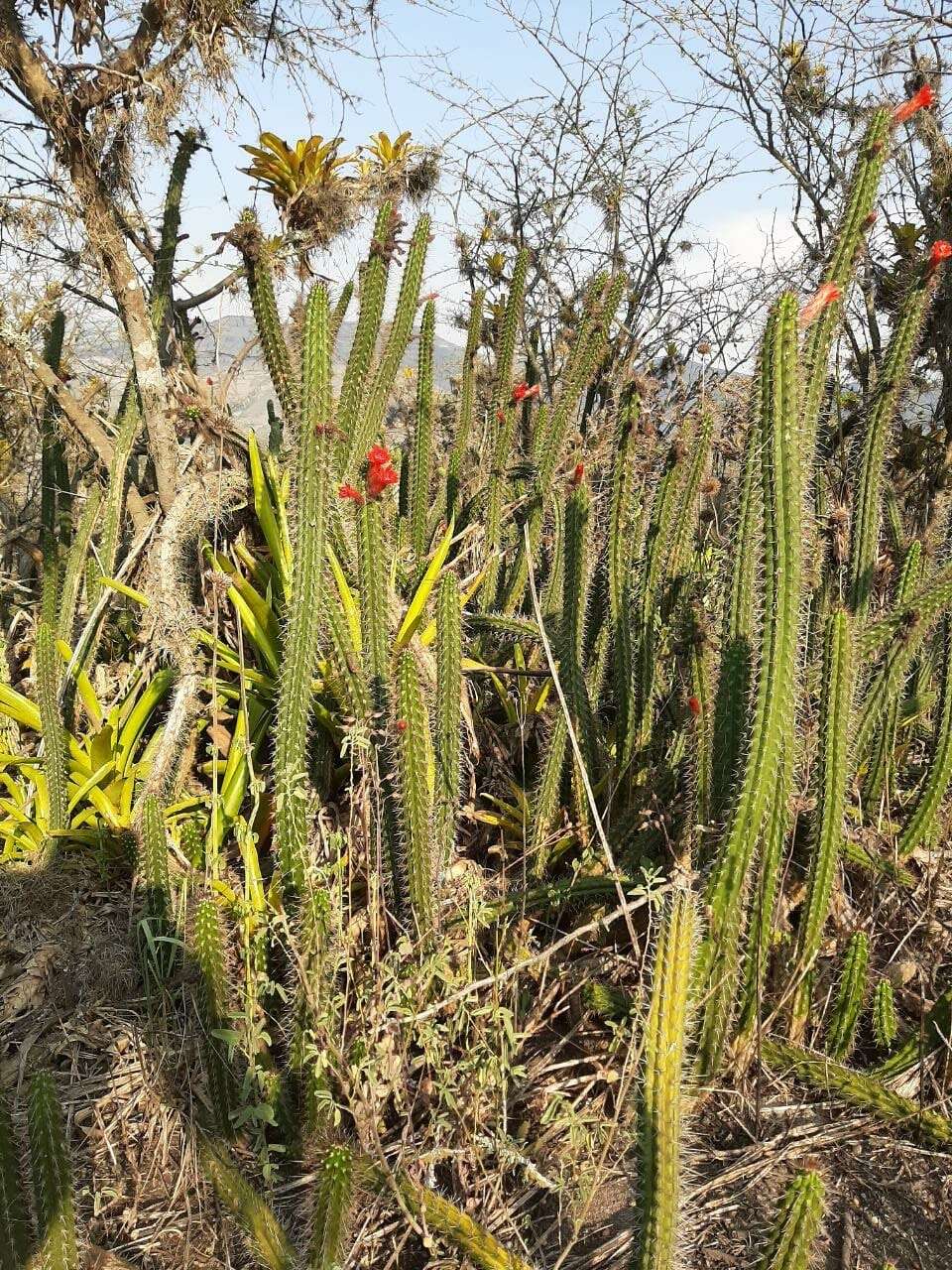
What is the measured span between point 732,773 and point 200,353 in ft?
12.9

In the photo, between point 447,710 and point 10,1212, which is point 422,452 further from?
point 10,1212

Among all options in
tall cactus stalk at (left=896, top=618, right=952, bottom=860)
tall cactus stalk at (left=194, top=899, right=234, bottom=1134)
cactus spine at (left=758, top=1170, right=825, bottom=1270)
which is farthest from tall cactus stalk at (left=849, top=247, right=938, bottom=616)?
tall cactus stalk at (left=194, top=899, right=234, bottom=1134)

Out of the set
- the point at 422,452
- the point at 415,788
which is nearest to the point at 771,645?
the point at 415,788

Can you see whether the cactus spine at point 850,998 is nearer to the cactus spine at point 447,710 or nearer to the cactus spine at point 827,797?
the cactus spine at point 827,797

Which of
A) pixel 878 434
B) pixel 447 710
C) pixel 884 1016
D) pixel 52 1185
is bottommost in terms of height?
pixel 884 1016

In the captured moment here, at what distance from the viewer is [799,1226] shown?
1485 millimetres

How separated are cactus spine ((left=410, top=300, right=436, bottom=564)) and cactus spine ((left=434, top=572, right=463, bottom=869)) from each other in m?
1.09

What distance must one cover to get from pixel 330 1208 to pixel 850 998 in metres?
1.41

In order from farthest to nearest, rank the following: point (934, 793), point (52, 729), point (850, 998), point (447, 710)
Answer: point (52, 729), point (934, 793), point (447, 710), point (850, 998)

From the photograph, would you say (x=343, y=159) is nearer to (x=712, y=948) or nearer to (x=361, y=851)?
(x=361, y=851)

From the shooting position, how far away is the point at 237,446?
3660 millimetres

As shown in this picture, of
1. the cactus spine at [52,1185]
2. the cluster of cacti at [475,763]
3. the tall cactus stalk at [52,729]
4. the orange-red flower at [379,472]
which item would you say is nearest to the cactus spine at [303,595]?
the cluster of cacti at [475,763]

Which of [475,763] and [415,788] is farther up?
[415,788]

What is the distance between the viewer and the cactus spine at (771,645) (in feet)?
6.81
